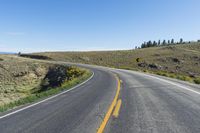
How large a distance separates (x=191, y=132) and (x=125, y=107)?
3237 mm

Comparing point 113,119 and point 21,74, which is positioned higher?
point 113,119

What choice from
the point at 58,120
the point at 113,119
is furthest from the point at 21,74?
the point at 113,119

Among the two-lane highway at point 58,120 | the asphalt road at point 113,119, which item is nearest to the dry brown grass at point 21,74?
the two-lane highway at point 58,120

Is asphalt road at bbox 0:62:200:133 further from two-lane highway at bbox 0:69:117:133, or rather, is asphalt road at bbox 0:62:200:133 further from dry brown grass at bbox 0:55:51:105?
dry brown grass at bbox 0:55:51:105

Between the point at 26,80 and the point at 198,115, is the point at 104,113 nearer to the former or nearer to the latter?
the point at 198,115

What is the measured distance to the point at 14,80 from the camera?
119 feet

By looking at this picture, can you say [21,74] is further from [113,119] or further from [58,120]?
[113,119]

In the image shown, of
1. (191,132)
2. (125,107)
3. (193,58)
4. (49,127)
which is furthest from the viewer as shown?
(193,58)

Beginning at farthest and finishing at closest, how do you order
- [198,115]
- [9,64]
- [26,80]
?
1. [9,64]
2. [26,80]
3. [198,115]

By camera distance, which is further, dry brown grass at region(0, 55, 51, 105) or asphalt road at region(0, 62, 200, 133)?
dry brown grass at region(0, 55, 51, 105)

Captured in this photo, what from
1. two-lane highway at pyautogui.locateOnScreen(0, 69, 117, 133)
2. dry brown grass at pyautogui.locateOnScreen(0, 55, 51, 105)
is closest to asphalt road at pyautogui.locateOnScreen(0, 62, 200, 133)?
two-lane highway at pyautogui.locateOnScreen(0, 69, 117, 133)

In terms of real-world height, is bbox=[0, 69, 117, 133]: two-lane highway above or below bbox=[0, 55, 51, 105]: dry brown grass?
above

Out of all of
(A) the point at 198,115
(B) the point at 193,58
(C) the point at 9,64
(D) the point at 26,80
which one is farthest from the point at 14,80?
(B) the point at 193,58

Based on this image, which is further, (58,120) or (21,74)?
(21,74)
